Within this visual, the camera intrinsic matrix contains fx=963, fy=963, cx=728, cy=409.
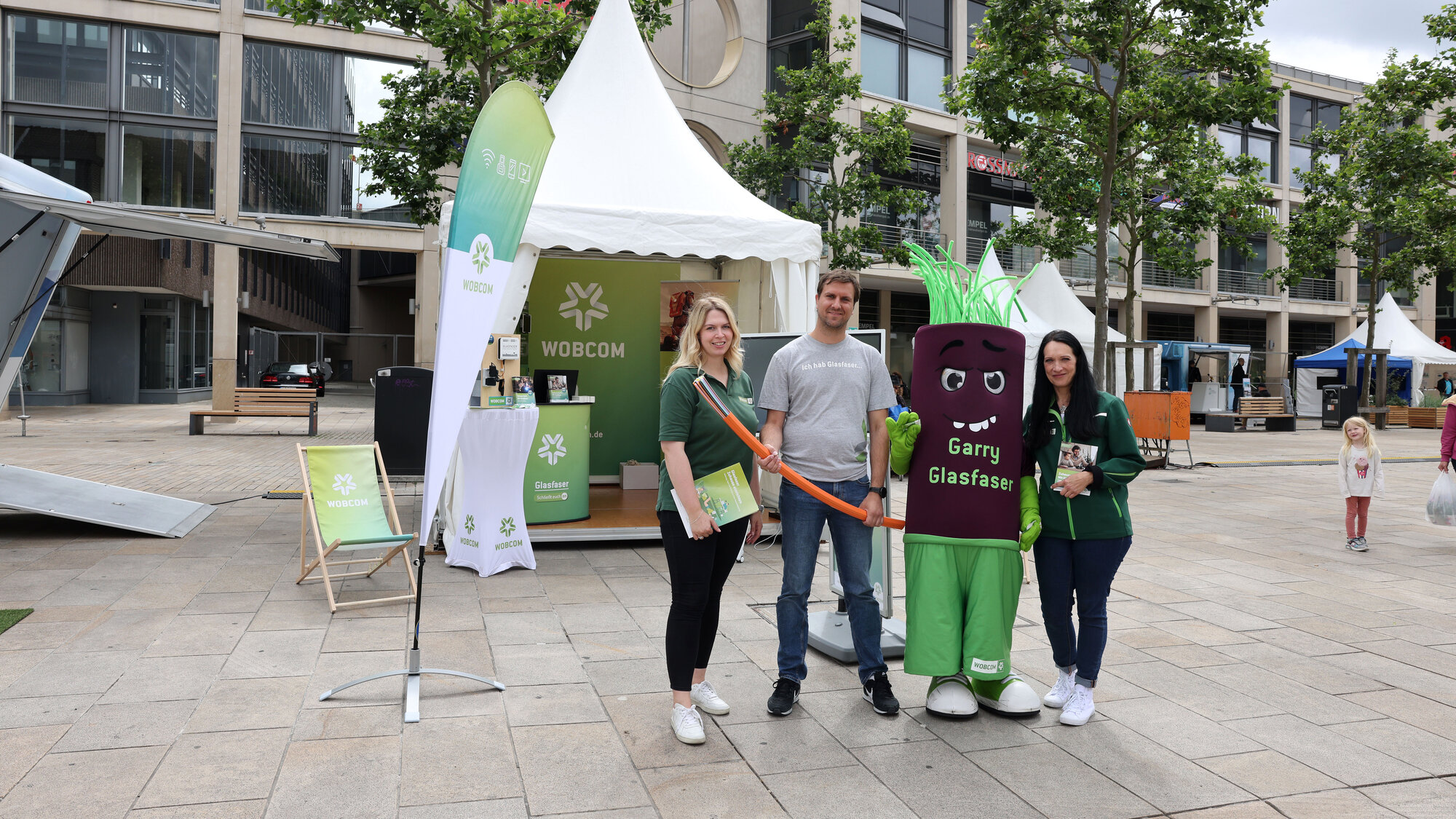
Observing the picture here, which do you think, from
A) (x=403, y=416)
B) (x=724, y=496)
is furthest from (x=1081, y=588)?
(x=403, y=416)

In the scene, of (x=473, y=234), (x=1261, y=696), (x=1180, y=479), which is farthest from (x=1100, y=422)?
(x=1180, y=479)

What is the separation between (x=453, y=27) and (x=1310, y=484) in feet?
41.5

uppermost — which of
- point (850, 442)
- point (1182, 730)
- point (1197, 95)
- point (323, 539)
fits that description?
point (1197, 95)

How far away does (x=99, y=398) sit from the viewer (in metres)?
27.3

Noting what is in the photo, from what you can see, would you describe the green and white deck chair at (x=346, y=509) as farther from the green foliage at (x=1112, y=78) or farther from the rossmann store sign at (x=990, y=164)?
the rossmann store sign at (x=990, y=164)

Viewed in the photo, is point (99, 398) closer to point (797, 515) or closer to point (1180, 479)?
point (1180, 479)

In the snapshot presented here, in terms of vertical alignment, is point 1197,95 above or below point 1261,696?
above

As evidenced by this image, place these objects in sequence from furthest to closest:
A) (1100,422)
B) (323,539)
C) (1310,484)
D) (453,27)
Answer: (1310,484) → (453,27) → (323,539) → (1100,422)

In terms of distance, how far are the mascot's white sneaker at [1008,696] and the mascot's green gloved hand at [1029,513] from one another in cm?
59

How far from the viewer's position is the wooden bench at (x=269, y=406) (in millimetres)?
18359

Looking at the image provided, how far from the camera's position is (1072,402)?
3918 mm

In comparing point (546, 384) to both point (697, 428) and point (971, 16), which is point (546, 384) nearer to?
point (697, 428)

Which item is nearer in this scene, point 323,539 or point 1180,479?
point 323,539

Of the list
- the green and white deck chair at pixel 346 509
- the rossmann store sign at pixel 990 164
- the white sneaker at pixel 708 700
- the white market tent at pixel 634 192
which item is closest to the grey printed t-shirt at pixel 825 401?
the white sneaker at pixel 708 700
